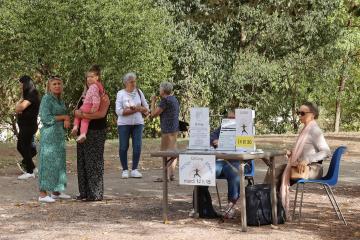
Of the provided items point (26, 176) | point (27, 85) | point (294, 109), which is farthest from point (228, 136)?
point (294, 109)

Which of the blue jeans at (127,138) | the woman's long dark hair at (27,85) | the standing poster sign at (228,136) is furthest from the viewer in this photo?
the blue jeans at (127,138)

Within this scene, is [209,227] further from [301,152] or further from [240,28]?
[240,28]

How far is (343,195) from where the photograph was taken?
1126 centimetres

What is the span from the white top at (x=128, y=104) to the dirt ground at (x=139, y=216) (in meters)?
1.01

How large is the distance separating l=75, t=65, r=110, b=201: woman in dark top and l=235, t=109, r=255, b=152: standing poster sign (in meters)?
2.57

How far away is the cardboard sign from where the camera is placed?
323 inches

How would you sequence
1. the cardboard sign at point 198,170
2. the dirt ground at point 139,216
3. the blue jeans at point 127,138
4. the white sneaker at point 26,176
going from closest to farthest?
the dirt ground at point 139,216, the cardboard sign at point 198,170, the blue jeans at point 127,138, the white sneaker at point 26,176

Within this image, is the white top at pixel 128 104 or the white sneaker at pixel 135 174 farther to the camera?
the white sneaker at pixel 135 174

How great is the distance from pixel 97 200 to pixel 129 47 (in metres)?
16.3

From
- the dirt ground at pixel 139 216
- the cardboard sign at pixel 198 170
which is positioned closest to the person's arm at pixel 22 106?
the dirt ground at pixel 139 216

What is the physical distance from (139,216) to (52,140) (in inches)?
81.4

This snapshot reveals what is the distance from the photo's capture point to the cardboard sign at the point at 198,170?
820 centimetres

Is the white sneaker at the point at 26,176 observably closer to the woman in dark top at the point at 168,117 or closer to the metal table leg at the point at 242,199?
the woman in dark top at the point at 168,117

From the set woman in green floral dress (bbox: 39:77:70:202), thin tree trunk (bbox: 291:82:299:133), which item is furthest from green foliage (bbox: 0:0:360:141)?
woman in green floral dress (bbox: 39:77:70:202)
